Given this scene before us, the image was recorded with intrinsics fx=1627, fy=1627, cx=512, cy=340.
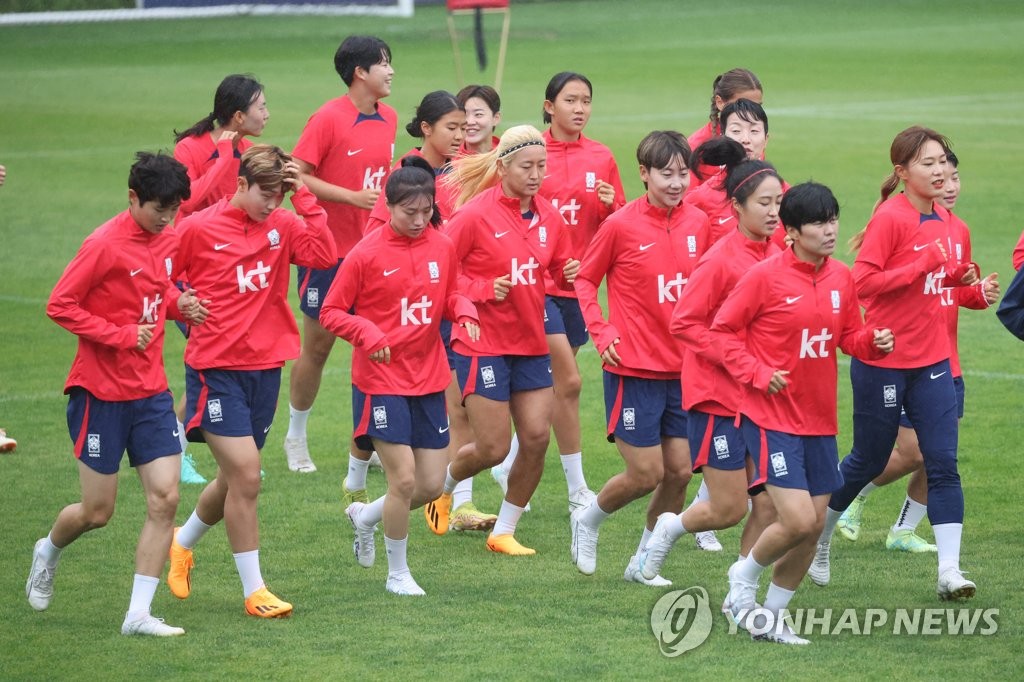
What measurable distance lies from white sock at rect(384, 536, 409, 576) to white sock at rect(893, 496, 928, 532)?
283cm

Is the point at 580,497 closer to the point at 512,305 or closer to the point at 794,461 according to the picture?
the point at 512,305

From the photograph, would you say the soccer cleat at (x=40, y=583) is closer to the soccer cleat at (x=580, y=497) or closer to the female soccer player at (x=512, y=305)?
the female soccer player at (x=512, y=305)

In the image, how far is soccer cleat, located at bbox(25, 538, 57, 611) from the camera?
796cm

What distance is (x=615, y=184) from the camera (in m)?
10.3

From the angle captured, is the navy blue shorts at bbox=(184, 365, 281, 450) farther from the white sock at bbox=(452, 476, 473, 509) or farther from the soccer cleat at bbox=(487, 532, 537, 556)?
the white sock at bbox=(452, 476, 473, 509)

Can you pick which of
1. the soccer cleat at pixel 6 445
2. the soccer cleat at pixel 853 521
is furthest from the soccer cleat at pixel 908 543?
the soccer cleat at pixel 6 445

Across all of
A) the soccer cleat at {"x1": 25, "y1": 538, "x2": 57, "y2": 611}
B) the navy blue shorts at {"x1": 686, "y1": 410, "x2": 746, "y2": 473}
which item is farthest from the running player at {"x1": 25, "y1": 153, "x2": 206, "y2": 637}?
the navy blue shorts at {"x1": 686, "y1": 410, "x2": 746, "y2": 473}

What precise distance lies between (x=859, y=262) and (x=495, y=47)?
106ft

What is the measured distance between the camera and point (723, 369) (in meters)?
7.84

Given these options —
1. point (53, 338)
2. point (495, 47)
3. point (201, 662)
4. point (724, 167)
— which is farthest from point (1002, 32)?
point (201, 662)

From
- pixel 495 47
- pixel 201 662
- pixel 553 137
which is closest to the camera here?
pixel 201 662

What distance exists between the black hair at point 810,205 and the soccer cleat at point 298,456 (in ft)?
15.7

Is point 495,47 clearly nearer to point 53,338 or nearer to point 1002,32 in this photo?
point 1002,32

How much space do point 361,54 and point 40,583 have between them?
182 inches
